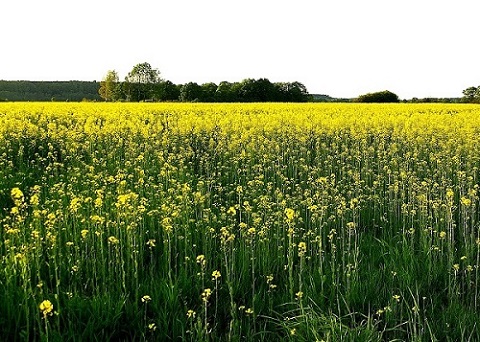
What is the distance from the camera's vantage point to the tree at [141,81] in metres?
69.2

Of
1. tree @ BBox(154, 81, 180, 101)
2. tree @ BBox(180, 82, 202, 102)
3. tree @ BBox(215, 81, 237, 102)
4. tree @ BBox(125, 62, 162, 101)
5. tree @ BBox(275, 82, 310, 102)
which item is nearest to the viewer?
tree @ BBox(215, 81, 237, 102)

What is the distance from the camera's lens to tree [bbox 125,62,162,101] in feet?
227

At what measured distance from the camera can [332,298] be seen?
15.0 ft

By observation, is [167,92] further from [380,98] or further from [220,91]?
[380,98]

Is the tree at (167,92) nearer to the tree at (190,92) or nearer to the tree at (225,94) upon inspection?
the tree at (190,92)

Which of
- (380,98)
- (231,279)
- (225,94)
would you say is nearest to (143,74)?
(225,94)

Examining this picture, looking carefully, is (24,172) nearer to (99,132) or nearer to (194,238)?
(99,132)

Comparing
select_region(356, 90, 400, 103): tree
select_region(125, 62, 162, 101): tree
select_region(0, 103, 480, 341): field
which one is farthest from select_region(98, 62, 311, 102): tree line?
select_region(0, 103, 480, 341): field

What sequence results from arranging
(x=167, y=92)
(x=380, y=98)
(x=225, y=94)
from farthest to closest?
1. (x=167, y=92)
2. (x=225, y=94)
3. (x=380, y=98)

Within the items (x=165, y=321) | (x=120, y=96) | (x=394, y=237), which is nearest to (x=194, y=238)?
(x=165, y=321)

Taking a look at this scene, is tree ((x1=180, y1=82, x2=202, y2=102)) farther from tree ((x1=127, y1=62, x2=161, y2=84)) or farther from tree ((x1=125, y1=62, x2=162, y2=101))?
tree ((x1=127, y1=62, x2=161, y2=84))

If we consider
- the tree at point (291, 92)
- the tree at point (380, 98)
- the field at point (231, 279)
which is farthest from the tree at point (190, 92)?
the field at point (231, 279)

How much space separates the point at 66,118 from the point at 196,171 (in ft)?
25.5

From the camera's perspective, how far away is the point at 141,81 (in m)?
76.4
